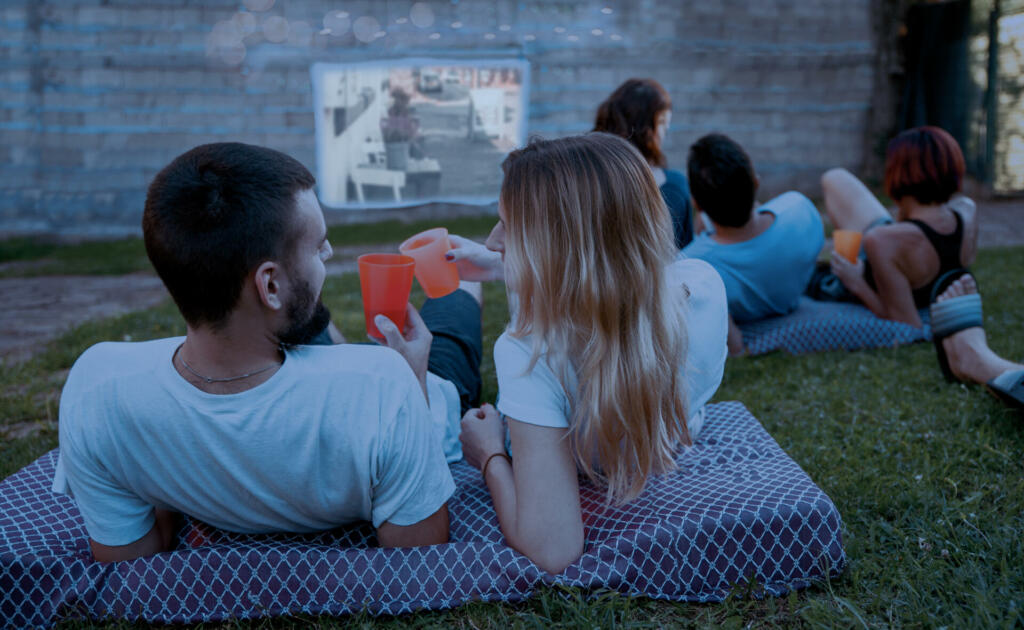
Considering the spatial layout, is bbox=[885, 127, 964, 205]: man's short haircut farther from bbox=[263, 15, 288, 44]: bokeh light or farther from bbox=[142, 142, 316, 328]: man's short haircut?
bbox=[263, 15, 288, 44]: bokeh light

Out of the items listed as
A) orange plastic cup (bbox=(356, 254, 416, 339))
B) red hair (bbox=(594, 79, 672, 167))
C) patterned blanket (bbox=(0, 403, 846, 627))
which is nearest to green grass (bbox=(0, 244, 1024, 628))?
patterned blanket (bbox=(0, 403, 846, 627))

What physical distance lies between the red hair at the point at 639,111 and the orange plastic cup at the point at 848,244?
3.80 ft

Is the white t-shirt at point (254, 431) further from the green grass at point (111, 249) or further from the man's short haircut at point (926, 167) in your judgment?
the green grass at point (111, 249)

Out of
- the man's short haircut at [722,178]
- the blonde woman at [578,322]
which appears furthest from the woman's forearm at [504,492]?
the man's short haircut at [722,178]

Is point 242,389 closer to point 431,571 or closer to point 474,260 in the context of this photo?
point 431,571

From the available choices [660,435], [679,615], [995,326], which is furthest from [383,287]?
[995,326]

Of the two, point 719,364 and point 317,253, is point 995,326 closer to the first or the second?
point 719,364

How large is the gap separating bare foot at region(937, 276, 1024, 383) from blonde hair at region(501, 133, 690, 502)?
229 centimetres

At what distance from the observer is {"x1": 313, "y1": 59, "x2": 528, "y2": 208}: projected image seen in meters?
10.1

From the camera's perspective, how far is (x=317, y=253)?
1.86 m

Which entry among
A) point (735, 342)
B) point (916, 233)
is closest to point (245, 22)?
point (735, 342)

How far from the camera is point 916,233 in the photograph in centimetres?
443

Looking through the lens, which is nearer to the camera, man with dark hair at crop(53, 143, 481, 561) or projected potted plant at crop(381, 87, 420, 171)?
man with dark hair at crop(53, 143, 481, 561)

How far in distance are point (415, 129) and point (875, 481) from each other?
Result: 28.5 ft
